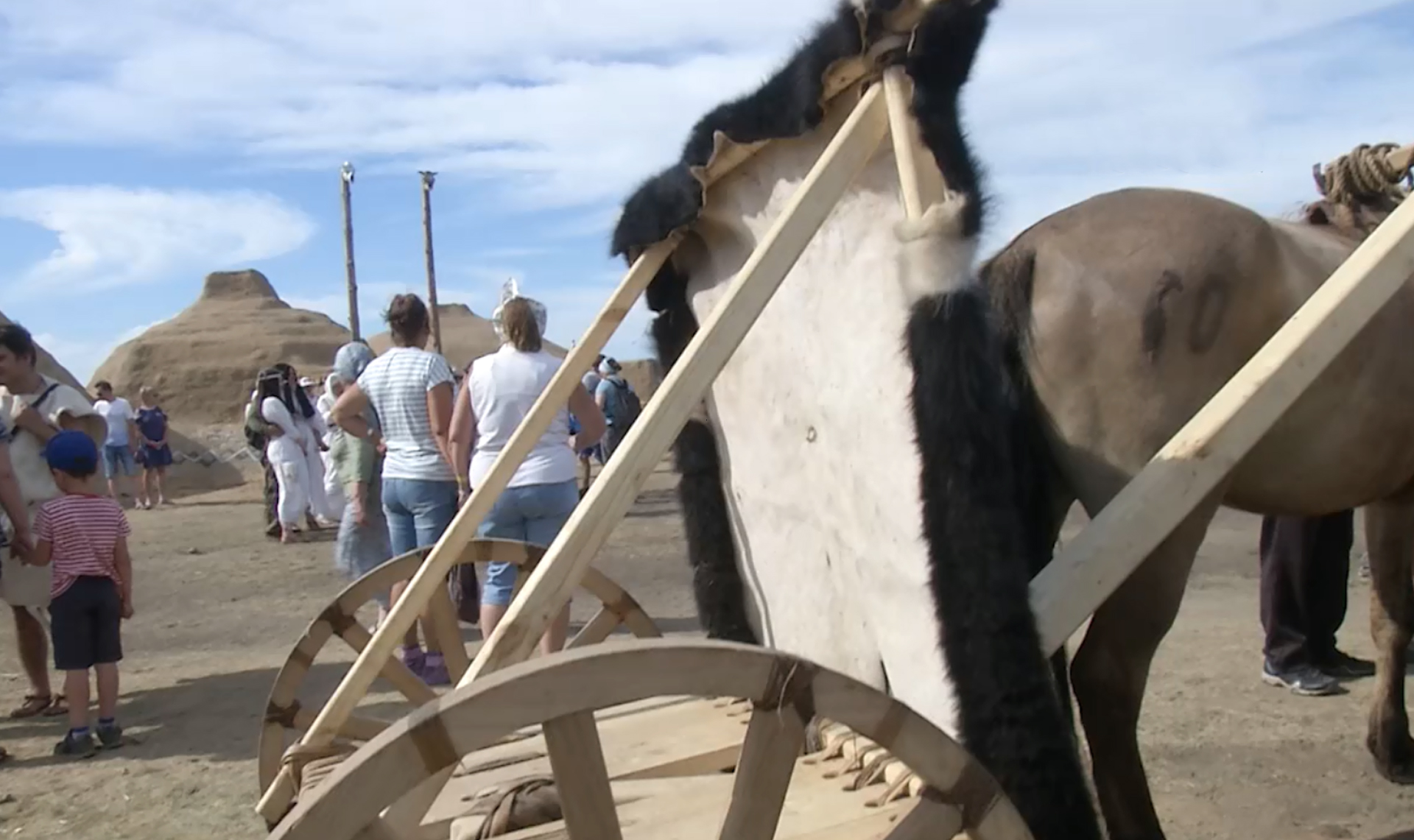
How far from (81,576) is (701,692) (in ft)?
14.2

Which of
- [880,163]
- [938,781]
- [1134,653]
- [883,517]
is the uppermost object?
[880,163]

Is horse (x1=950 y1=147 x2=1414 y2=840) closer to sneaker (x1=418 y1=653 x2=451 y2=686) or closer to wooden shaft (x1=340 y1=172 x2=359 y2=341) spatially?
sneaker (x1=418 y1=653 x2=451 y2=686)

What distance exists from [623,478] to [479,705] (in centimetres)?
72

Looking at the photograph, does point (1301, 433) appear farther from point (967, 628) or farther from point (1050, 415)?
point (967, 628)

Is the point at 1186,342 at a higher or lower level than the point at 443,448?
higher

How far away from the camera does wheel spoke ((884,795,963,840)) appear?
1.64 meters

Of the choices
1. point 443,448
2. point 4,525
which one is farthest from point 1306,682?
point 4,525

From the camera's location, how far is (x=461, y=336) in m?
64.2

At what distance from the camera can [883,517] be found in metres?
2.18

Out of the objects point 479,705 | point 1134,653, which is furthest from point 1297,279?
point 479,705

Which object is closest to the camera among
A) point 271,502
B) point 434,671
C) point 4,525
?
point 4,525

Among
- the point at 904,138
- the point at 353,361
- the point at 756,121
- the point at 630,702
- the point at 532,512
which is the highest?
the point at 756,121

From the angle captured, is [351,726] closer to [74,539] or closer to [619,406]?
[74,539]

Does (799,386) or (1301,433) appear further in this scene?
(1301,433)
